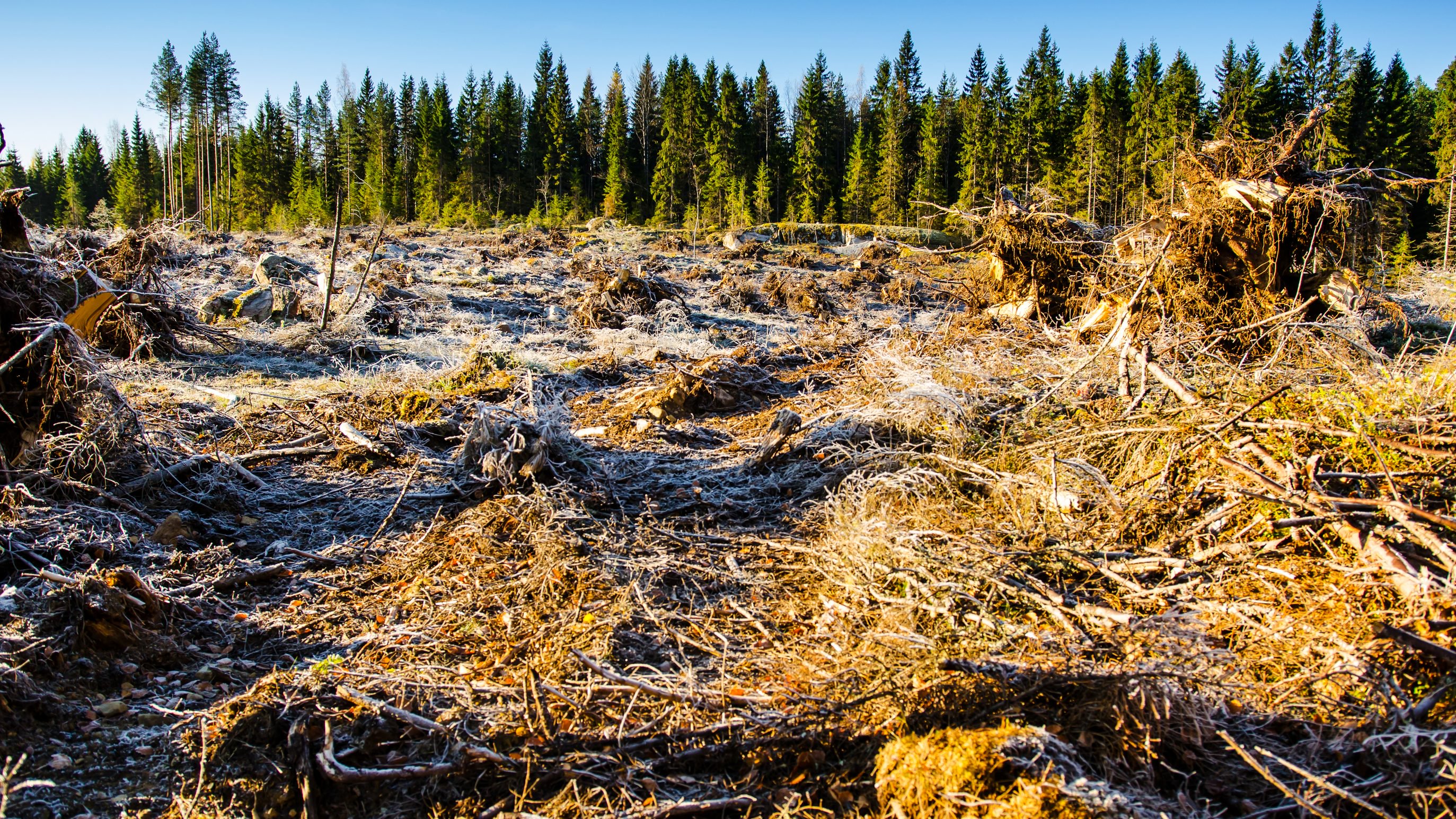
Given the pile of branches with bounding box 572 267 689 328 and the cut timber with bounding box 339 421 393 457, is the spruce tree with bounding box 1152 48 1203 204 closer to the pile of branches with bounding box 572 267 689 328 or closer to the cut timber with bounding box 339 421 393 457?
the pile of branches with bounding box 572 267 689 328

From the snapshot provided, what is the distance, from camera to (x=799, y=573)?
373 cm

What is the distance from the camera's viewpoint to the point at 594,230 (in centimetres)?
3275

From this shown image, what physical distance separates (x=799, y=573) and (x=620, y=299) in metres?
9.26

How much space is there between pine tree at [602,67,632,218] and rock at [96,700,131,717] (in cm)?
4187

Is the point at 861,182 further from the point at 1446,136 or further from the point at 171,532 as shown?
the point at 171,532

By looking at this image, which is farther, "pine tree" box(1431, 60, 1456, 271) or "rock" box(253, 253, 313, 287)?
"pine tree" box(1431, 60, 1456, 271)

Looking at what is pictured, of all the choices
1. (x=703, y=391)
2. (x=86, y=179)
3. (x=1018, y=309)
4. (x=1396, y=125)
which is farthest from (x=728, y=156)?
(x=86, y=179)

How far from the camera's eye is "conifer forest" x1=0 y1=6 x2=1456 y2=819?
218 cm

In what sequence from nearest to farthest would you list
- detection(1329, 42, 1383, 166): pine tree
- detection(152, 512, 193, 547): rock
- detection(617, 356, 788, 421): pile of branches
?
detection(152, 512, 193, 547): rock, detection(617, 356, 788, 421): pile of branches, detection(1329, 42, 1383, 166): pine tree

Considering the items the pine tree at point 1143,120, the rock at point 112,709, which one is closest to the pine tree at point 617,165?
the pine tree at point 1143,120

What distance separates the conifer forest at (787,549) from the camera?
2184 mm

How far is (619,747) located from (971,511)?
91.7 inches

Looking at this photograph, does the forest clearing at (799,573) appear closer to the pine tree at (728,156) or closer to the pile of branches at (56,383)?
the pile of branches at (56,383)

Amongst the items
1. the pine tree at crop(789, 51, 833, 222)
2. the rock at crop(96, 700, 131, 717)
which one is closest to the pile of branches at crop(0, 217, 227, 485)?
the rock at crop(96, 700, 131, 717)
